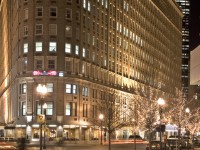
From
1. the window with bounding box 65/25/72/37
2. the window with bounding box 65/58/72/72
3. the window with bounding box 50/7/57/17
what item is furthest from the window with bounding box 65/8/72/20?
the window with bounding box 65/58/72/72

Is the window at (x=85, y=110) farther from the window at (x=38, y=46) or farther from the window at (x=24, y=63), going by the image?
the window at (x=38, y=46)

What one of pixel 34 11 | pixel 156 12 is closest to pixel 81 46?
pixel 34 11

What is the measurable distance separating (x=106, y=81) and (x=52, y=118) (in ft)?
93.6

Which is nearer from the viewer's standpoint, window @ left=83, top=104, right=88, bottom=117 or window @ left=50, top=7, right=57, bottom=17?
window @ left=50, top=7, right=57, bottom=17

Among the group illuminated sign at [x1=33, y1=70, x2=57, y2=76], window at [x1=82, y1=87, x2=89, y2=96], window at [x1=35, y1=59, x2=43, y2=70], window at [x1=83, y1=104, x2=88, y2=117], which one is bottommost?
window at [x1=83, y1=104, x2=88, y2=117]

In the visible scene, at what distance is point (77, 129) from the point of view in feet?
367

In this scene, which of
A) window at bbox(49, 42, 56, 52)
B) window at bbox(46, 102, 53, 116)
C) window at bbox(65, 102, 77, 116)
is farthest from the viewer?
window at bbox(49, 42, 56, 52)

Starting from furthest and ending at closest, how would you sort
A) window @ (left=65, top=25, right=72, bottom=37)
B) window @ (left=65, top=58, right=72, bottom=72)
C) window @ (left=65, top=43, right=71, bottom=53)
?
window @ (left=65, top=25, right=72, bottom=37) → window @ (left=65, top=43, right=71, bottom=53) → window @ (left=65, top=58, right=72, bottom=72)

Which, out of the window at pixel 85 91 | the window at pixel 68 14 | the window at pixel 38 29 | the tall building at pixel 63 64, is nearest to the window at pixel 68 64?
the tall building at pixel 63 64

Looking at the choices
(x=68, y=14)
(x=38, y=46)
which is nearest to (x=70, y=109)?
(x=38, y=46)

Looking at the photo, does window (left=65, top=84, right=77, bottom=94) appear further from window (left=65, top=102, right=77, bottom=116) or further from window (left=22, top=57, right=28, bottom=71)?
window (left=22, top=57, right=28, bottom=71)

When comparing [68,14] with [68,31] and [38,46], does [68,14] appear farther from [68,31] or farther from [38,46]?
[38,46]

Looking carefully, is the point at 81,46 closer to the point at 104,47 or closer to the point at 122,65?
the point at 104,47

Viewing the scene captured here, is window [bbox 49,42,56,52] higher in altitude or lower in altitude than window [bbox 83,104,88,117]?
higher
